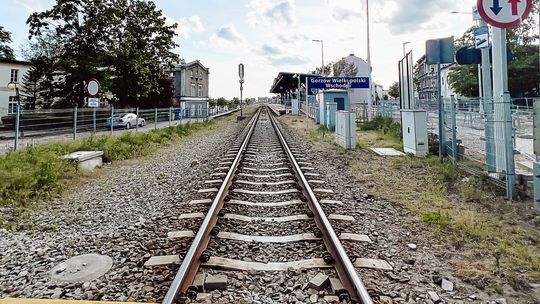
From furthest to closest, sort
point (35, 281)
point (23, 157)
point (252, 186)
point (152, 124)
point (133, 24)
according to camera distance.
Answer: point (133, 24), point (152, 124), point (23, 157), point (252, 186), point (35, 281)

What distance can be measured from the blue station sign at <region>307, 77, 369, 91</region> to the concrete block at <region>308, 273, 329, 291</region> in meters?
14.4

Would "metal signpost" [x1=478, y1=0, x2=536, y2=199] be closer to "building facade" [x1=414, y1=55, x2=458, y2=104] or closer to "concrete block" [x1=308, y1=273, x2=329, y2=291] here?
"building facade" [x1=414, y1=55, x2=458, y2=104]

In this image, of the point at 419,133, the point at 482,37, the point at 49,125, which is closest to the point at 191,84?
the point at 49,125

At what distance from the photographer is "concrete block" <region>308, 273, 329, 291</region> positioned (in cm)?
281

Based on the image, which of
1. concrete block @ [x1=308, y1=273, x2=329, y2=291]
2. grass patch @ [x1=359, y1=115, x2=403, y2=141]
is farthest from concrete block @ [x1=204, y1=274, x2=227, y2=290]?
grass patch @ [x1=359, y1=115, x2=403, y2=141]

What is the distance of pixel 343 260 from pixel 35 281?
8.64ft

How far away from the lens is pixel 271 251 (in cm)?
357

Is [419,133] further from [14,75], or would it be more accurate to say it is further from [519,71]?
[14,75]

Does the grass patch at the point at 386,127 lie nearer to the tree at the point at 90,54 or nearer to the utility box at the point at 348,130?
the utility box at the point at 348,130

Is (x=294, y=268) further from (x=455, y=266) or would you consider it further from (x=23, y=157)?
(x=23, y=157)

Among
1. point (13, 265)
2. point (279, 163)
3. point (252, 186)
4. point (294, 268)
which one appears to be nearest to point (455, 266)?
point (294, 268)

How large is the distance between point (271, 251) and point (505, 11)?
507 cm

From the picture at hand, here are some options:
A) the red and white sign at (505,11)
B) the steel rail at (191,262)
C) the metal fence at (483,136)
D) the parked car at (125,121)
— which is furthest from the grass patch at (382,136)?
the parked car at (125,121)

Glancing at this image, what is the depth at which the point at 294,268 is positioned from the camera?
3.15 meters
